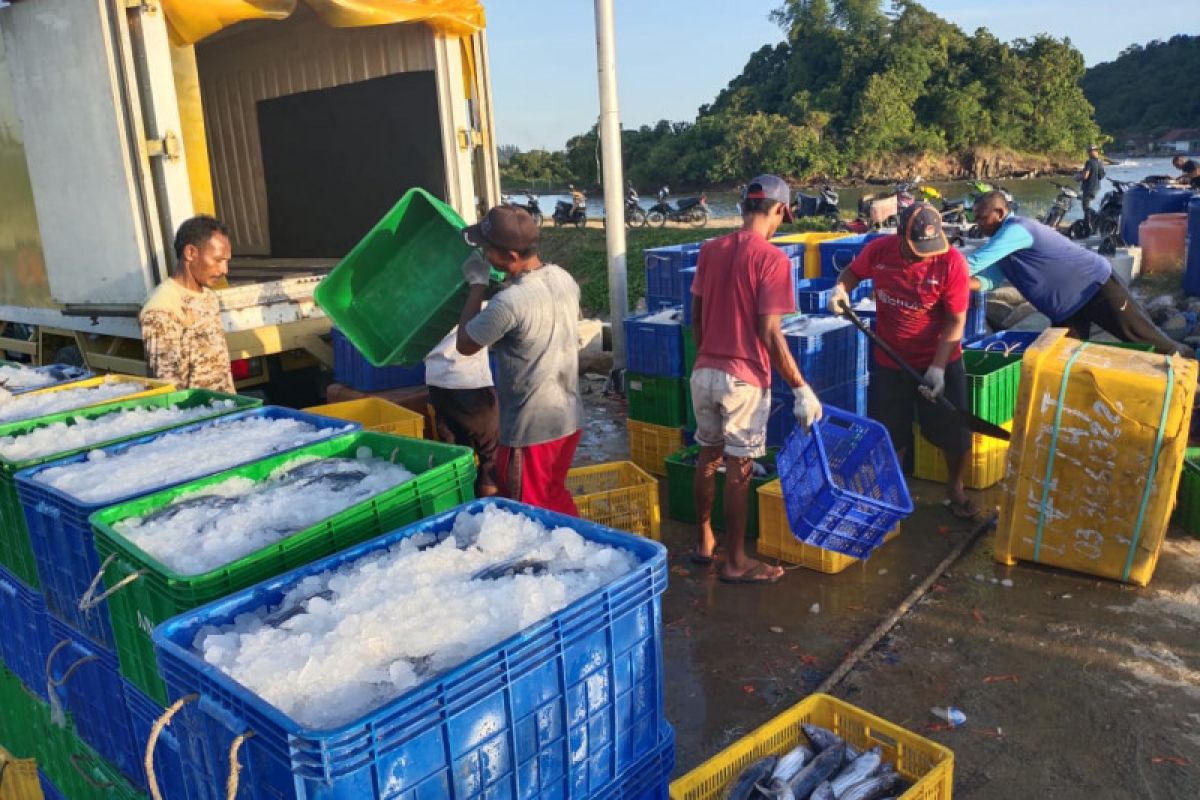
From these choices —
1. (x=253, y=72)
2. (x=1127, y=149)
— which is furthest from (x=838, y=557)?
(x=1127, y=149)

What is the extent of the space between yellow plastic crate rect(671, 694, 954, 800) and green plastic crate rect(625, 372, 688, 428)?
11.3ft

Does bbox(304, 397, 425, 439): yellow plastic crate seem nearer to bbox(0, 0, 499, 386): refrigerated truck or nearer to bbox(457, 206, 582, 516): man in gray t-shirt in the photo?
bbox(0, 0, 499, 386): refrigerated truck

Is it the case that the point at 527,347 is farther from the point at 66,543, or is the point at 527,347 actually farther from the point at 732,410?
the point at 66,543

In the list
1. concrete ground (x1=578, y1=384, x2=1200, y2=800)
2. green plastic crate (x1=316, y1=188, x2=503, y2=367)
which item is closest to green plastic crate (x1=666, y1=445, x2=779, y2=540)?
concrete ground (x1=578, y1=384, x2=1200, y2=800)

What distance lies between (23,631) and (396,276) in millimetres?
2825

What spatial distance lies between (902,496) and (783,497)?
2.06 ft

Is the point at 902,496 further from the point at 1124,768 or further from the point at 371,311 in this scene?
the point at 371,311

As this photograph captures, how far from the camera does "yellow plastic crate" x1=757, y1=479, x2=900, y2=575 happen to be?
459cm

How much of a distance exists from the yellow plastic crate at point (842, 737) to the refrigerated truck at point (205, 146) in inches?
186

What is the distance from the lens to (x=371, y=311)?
521cm

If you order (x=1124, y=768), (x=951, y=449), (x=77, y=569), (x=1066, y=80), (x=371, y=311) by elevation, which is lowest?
(x=1124, y=768)

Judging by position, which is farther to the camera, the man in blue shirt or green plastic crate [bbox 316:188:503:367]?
the man in blue shirt

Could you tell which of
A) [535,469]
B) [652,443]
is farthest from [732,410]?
[652,443]

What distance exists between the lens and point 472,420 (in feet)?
15.7
